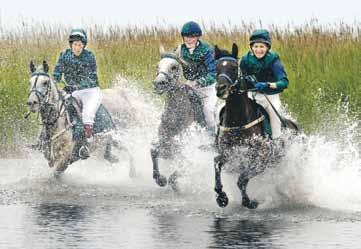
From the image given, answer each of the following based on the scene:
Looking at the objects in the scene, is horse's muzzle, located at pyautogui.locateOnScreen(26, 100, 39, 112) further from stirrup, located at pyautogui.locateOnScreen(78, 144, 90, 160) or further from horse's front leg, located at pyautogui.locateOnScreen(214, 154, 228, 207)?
horse's front leg, located at pyautogui.locateOnScreen(214, 154, 228, 207)

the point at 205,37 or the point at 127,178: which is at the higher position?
the point at 205,37

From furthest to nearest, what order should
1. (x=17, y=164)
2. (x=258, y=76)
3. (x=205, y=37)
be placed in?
(x=205, y=37)
(x=17, y=164)
(x=258, y=76)

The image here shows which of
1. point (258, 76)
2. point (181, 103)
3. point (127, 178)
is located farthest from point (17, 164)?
point (258, 76)

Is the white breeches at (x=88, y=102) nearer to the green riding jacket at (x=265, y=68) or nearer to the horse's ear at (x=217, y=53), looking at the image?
the green riding jacket at (x=265, y=68)

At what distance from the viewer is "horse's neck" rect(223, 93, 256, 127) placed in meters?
16.1

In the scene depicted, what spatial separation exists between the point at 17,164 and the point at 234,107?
8.08 meters

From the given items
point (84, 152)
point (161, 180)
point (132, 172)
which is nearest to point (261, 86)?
point (161, 180)

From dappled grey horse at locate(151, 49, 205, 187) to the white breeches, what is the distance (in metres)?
1.63

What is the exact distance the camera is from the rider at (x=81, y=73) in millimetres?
20062

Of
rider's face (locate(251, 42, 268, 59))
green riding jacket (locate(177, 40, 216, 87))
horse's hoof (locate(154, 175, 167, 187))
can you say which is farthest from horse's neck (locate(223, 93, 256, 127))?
horse's hoof (locate(154, 175, 167, 187))

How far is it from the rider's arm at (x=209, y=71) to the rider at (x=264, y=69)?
1.57m

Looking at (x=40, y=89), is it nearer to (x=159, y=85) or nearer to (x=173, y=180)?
(x=159, y=85)

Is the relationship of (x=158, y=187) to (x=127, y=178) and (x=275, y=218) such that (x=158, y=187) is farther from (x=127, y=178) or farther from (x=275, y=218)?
(x=275, y=218)

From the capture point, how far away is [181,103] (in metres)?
18.4
